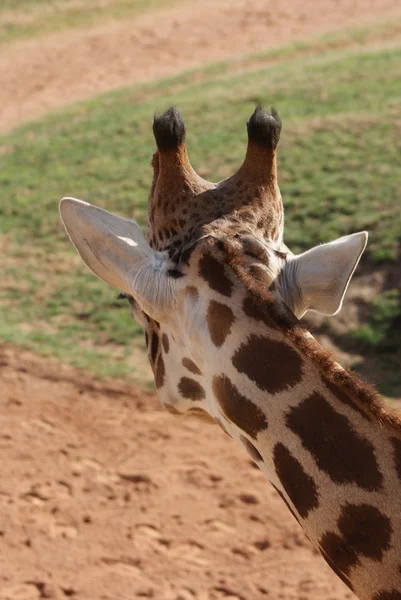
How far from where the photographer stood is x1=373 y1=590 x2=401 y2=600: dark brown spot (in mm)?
2854

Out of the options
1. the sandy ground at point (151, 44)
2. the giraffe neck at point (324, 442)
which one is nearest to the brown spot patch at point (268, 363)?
the giraffe neck at point (324, 442)

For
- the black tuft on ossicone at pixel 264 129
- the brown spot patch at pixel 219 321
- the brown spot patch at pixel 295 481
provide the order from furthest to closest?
the black tuft on ossicone at pixel 264 129, the brown spot patch at pixel 219 321, the brown spot patch at pixel 295 481

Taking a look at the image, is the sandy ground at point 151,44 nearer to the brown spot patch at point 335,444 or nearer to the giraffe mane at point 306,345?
the giraffe mane at point 306,345

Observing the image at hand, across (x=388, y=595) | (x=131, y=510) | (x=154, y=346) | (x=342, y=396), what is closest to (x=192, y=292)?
(x=154, y=346)

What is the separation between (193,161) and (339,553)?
1052 cm

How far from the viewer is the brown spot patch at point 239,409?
312 centimetres

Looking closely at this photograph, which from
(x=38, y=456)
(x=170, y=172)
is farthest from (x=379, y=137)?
(x=170, y=172)

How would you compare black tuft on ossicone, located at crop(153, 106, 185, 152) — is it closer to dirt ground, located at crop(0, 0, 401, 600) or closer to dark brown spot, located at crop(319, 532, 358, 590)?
dark brown spot, located at crop(319, 532, 358, 590)

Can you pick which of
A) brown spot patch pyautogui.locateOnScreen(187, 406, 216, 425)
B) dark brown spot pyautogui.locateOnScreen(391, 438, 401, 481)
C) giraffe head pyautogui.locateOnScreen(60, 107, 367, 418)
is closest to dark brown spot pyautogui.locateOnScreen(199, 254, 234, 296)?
giraffe head pyautogui.locateOnScreen(60, 107, 367, 418)

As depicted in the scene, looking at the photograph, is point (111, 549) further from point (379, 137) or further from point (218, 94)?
point (218, 94)

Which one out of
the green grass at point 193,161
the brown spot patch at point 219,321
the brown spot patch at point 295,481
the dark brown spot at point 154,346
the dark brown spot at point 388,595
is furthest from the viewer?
the green grass at point 193,161

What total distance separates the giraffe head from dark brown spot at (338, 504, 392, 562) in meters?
0.65

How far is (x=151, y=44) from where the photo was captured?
21.0 m

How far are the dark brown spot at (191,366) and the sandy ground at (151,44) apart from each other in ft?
47.7
